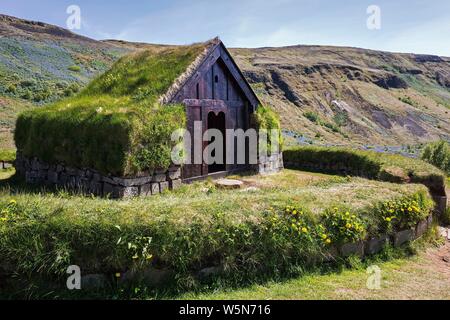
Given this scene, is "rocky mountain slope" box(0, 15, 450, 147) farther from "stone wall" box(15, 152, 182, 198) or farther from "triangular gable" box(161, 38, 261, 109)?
"triangular gable" box(161, 38, 261, 109)

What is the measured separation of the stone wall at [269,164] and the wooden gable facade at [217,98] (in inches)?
25.1

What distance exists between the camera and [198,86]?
1373 cm

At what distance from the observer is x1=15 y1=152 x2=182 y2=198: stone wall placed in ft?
35.4

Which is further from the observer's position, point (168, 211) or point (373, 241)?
point (373, 241)

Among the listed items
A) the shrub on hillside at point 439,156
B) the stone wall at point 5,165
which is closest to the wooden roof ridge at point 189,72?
the stone wall at point 5,165

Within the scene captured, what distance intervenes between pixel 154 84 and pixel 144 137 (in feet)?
8.44

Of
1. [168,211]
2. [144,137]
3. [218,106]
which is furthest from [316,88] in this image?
[168,211]

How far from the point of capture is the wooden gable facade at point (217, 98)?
44.0 feet

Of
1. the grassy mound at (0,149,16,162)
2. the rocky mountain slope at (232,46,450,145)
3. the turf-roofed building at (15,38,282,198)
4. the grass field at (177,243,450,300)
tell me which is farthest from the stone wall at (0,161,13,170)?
the rocky mountain slope at (232,46,450,145)

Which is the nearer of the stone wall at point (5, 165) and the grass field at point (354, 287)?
the grass field at point (354, 287)

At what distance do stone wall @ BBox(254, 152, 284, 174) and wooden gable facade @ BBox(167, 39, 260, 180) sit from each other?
637mm

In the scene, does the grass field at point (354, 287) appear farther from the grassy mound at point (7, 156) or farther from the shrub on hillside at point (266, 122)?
the grassy mound at point (7, 156)

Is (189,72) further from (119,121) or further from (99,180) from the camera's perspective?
(99,180)
